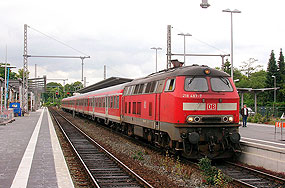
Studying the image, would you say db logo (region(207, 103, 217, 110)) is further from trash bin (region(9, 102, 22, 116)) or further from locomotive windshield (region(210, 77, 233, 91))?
trash bin (region(9, 102, 22, 116))

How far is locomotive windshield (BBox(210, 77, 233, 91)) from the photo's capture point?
39.6ft

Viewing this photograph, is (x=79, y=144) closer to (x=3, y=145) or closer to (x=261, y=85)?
(x=3, y=145)

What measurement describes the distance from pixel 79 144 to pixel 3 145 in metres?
3.60

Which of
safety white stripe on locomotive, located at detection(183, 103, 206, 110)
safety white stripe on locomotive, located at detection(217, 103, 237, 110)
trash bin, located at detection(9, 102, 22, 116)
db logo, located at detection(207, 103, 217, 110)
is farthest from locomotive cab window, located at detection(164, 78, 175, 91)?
trash bin, located at detection(9, 102, 22, 116)

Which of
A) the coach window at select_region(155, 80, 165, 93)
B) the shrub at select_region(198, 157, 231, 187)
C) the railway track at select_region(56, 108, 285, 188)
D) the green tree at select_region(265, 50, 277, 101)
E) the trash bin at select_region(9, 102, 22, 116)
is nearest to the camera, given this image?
the shrub at select_region(198, 157, 231, 187)

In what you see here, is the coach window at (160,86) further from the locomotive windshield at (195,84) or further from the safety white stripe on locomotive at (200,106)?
the safety white stripe on locomotive at (200,106)

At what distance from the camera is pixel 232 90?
1229 cm

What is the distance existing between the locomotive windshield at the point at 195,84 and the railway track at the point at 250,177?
2731 millimetres

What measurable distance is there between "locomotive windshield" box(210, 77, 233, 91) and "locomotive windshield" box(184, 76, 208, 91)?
0.94 feet

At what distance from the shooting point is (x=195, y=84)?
1197 cm

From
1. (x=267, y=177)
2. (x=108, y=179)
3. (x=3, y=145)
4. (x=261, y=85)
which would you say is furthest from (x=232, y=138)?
(x=261, y=85)

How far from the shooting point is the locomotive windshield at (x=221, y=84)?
12.1 m

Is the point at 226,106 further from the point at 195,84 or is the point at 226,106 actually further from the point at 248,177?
the point at 248,177

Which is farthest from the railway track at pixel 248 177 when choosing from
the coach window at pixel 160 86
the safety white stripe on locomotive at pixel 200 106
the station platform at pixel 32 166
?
the station platform at pixel 32 166
